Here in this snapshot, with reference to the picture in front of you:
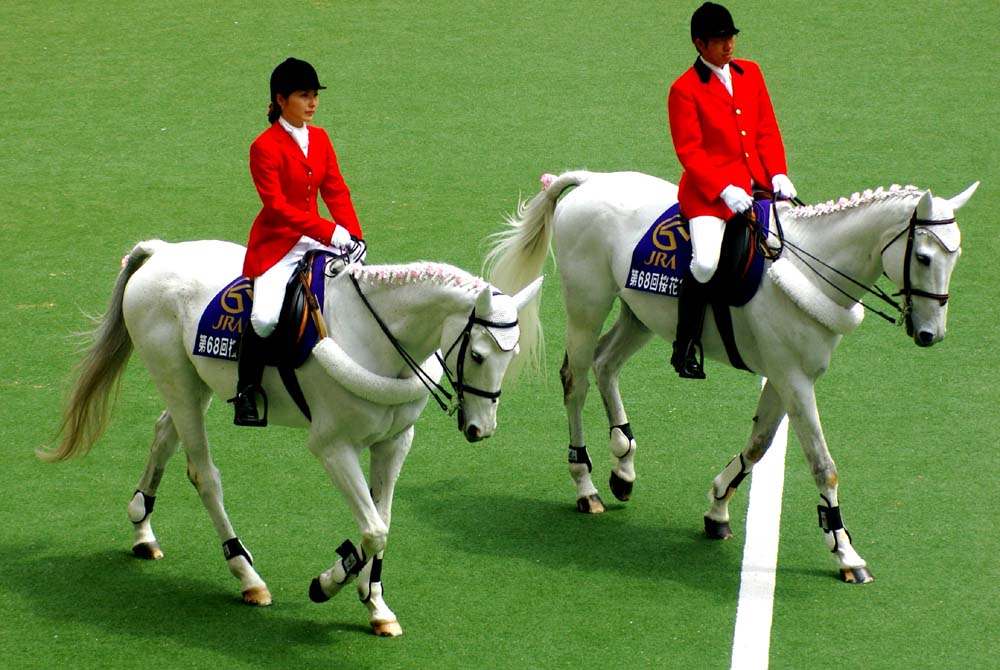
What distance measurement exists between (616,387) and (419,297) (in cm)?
217

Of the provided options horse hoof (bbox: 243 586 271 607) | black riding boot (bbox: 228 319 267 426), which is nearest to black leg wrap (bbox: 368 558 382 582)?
horse hoof (bbox: 243 586 271 607)

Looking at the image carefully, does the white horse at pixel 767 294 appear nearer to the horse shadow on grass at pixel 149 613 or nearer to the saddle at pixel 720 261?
the saddle at pixel 720 261

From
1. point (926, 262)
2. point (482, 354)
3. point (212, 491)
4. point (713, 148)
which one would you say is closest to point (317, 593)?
point (212, 491)

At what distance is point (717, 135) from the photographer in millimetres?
7320

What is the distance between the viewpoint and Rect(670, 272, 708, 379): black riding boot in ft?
23.5

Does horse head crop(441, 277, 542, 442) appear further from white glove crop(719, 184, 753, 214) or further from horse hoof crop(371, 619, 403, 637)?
white glove crop(719, 184, 753, 214)

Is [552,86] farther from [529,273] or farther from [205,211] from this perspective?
[529,273]

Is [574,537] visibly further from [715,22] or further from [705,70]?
[715,22]

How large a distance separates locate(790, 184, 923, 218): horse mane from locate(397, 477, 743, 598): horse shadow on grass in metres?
1.66

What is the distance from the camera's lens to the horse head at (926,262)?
646 centimetres

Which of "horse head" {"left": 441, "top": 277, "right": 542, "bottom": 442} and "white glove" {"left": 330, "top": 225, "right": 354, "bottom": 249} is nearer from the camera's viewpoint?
"horse head" {"left": 441, "top": 277, "right": 542, "bottom": 442}

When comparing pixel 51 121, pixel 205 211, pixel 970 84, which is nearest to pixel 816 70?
pixel 970 84

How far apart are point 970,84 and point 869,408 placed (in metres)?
6.34

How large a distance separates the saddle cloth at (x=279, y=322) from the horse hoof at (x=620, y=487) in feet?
6.92
